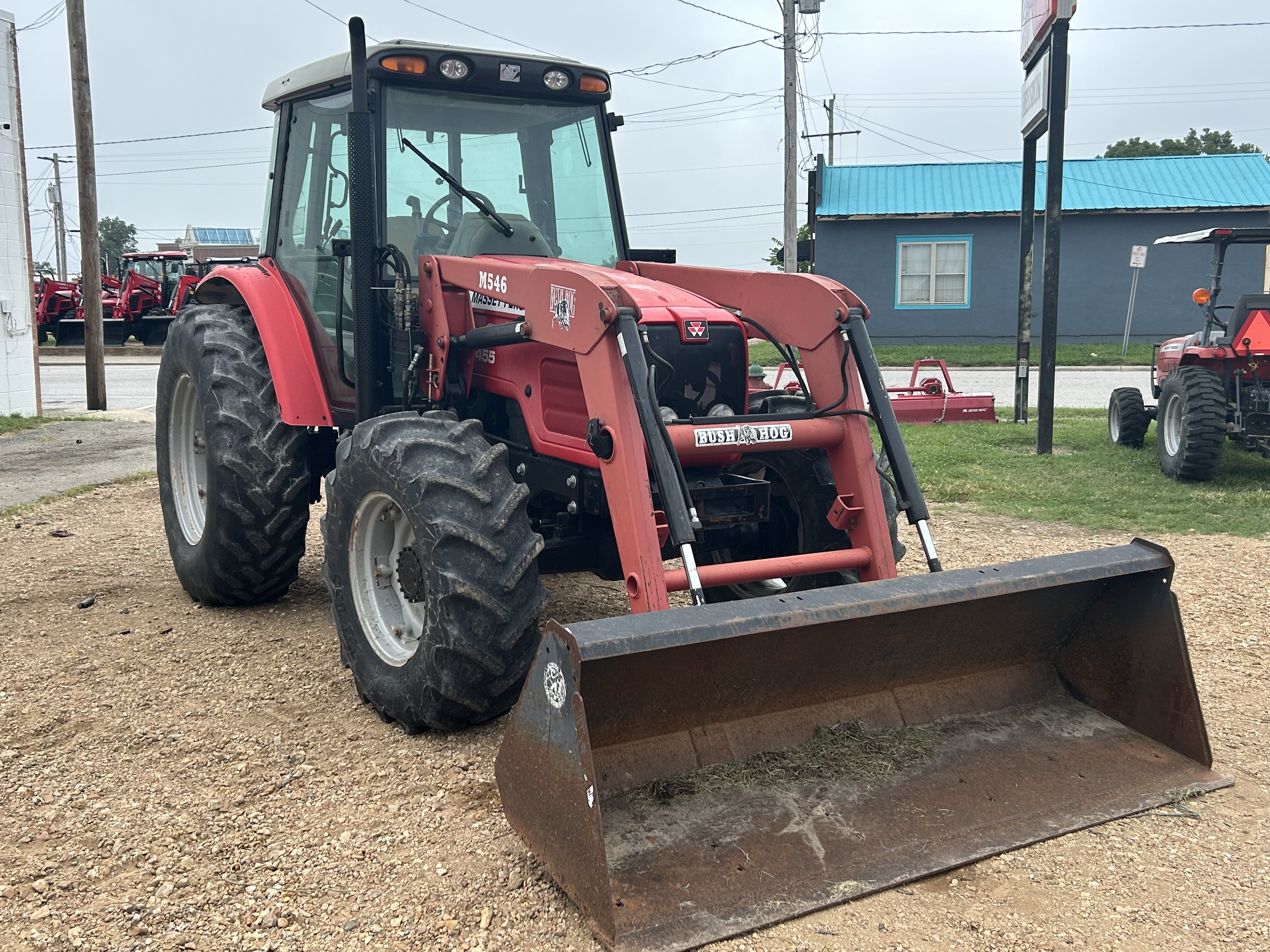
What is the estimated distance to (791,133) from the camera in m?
19.5

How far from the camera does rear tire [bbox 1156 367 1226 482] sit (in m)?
9.16

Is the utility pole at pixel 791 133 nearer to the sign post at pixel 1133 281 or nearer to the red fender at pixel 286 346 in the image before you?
the sign post at pixel 1133 281

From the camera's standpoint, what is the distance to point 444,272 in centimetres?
476

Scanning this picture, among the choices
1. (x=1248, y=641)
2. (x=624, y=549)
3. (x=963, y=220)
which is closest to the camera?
(x=624, y=549)

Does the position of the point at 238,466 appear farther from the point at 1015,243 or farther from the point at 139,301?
the point at 139,301

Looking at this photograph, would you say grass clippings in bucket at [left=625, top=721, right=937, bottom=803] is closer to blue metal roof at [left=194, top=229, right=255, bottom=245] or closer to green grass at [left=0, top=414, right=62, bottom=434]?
green grass at [left=0, top=414, right=62, bottom=434]

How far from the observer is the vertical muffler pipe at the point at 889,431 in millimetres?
4043

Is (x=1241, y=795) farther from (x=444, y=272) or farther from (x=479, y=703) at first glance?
(x=444, y=272)

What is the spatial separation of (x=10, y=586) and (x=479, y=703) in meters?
3.84

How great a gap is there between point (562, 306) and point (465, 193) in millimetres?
1211

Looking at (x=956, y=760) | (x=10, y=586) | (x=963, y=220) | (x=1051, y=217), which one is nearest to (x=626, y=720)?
(x=956, y=760)

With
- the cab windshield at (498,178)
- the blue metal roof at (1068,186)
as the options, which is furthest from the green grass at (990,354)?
the cab windshield at (498,178)

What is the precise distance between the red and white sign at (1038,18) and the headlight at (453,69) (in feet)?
25.5

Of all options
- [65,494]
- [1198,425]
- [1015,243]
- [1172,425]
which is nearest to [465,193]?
[65,494]
